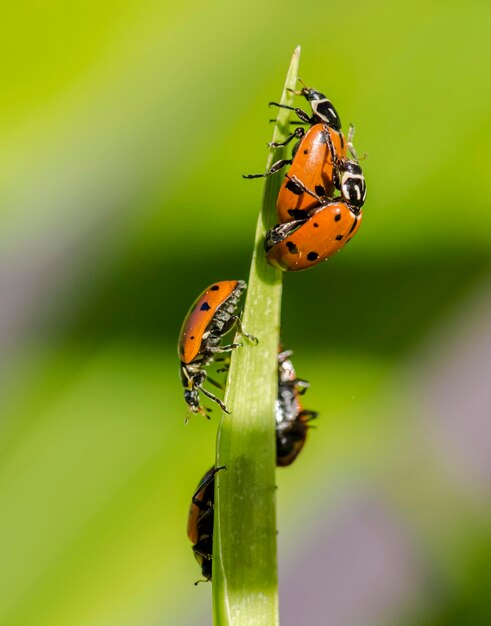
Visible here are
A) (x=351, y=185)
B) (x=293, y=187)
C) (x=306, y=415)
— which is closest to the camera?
(x=293, y=187)

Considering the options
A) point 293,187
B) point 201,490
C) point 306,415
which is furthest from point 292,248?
point 306,415

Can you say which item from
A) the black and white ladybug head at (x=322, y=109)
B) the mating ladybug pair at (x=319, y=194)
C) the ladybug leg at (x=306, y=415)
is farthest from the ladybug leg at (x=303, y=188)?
the ladybug leg at (x=306, y=415)

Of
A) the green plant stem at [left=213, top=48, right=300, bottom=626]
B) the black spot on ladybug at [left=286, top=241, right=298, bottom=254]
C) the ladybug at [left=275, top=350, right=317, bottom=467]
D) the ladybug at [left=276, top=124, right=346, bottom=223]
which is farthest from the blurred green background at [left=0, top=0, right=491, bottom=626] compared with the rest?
the green plant stem at [left=213, top=48, right=300, bottom=626]

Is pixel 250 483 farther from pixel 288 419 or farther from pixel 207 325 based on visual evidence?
pixel 288 419

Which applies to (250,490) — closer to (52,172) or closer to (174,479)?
(174,479)

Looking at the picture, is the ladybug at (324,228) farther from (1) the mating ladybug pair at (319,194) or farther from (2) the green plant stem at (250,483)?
(2) the green plant stem at (250,483)

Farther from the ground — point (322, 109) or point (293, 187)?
point (322, 109)

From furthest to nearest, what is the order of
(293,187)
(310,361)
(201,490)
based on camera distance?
(310,361), (293,187), (201,490)
